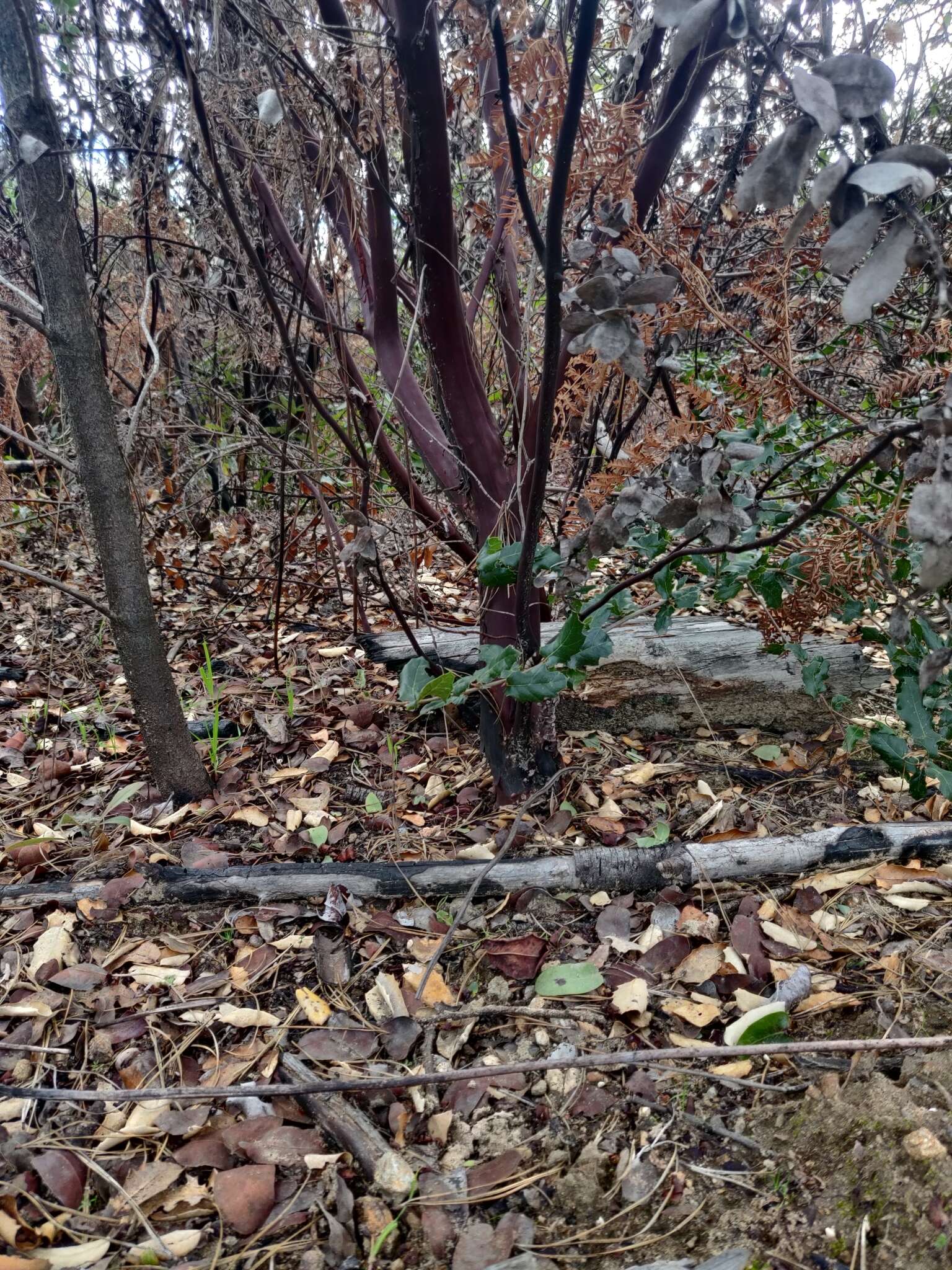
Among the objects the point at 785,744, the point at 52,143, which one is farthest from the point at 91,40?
the point at 785,744

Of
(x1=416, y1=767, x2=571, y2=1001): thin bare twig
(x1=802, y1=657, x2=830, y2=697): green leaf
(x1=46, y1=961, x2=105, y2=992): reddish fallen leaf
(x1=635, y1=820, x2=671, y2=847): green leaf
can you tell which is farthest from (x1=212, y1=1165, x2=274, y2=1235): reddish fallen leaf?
(x1=802, y1=657, x2=830, y2=697): green leaf

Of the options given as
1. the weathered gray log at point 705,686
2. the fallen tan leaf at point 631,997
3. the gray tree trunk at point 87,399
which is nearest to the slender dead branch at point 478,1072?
the fallen tan leaf at point 631,997

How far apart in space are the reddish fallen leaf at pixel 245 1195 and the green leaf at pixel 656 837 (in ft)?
3.10

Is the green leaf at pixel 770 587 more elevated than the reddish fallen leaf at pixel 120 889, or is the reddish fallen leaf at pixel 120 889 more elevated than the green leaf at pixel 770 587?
the green leaf at pixel 770 587

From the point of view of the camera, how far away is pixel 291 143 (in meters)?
2.00

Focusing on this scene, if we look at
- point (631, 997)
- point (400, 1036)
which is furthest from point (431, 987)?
point (631, 997)

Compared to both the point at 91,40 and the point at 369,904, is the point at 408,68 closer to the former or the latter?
the point at 91,40

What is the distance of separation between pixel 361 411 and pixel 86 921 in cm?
139

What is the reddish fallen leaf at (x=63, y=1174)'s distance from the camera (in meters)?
1.13

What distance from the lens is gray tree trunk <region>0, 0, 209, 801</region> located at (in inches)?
61.1

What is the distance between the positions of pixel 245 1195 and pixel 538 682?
0.94 metres

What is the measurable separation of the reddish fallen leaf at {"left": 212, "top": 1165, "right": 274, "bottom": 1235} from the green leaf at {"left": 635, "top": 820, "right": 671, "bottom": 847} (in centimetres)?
95

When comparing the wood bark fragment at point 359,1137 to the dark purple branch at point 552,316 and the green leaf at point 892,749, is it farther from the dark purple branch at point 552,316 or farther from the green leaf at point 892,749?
the green leaf at point 892,749

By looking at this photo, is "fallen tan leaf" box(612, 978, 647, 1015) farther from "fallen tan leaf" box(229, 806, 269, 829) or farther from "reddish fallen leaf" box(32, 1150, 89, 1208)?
"fallen tan leaf" box(229, 806, 269, 829)
